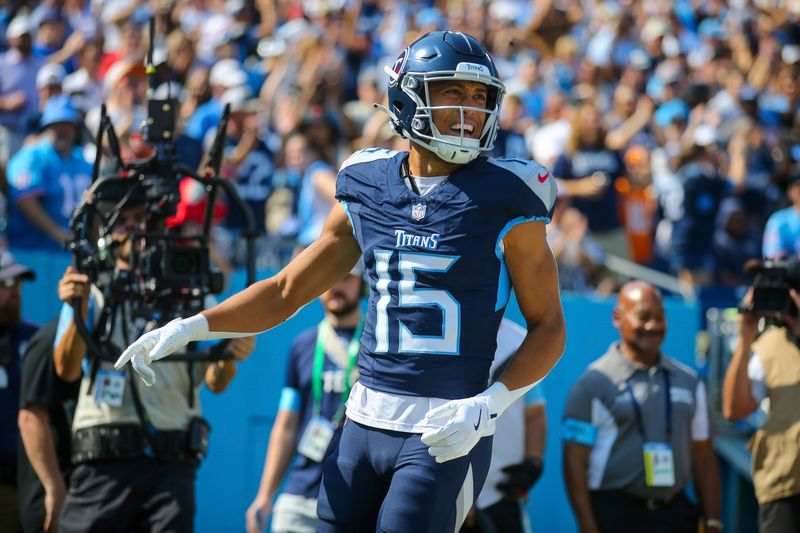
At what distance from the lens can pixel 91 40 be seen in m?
11.4

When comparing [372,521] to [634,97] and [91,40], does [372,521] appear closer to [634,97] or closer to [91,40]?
[91,40]

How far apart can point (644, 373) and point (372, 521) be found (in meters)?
2.91

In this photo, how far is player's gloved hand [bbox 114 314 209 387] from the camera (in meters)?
3.63

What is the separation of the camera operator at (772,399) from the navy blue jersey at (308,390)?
188cm

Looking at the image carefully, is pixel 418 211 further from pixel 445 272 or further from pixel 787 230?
pixel 787 230

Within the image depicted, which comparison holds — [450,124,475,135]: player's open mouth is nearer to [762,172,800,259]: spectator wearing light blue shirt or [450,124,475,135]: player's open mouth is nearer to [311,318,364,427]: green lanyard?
[311,318,364,427]: green lanyard

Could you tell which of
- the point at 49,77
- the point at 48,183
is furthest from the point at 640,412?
the point at 49,77

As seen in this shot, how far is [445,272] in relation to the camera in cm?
358

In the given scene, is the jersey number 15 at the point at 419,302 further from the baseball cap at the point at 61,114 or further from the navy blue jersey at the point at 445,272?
the baseball cap at the point at 61,114

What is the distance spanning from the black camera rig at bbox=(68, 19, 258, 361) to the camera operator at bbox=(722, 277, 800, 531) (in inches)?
92.4

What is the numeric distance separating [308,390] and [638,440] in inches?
65.9

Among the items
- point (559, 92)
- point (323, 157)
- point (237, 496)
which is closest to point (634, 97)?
point (559, 92)

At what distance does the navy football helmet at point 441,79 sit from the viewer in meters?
3.64

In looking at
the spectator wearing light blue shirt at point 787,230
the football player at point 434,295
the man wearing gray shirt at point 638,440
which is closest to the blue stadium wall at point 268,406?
the spectator wearing light blue shirt at point 787,230
